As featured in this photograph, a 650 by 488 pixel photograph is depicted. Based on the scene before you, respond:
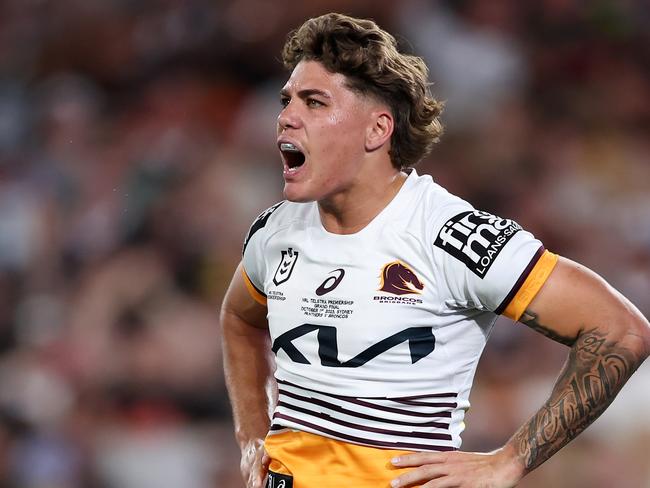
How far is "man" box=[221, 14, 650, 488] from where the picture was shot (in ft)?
10.3

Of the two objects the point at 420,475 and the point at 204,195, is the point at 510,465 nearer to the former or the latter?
the point at 420,475

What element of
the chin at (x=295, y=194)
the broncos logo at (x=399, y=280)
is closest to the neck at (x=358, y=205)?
the chin at (x=295, y=194)

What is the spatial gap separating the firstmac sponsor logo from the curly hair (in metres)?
0.47

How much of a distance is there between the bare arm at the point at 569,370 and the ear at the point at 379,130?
73 cm

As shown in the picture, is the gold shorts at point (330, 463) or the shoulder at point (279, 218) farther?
the shoulder at point (279, 218)

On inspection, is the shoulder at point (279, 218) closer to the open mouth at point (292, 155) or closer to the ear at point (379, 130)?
the open mouth at point (292, 155)

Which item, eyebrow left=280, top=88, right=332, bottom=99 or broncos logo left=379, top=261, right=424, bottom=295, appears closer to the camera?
broncos logo left=379, top=261, right=424, bottom=295

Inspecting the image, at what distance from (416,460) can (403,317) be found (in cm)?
41

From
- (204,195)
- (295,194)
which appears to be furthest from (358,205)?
(204,195)

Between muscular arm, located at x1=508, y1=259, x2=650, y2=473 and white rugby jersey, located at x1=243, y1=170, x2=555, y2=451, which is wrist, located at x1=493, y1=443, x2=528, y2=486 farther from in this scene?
white rugby jersey, located at x1=243, y1=170, x2=555, y2=451

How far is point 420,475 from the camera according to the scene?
3.13 metres

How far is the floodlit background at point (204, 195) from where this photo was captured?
22.0ft

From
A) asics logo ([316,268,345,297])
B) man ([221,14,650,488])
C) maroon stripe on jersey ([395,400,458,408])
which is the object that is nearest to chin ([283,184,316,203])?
man ([221,14,650,488])

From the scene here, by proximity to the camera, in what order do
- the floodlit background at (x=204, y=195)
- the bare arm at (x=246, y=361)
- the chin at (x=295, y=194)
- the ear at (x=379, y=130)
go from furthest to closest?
the floodlit background at (x=204, y=195) < the bare arm at (x=246, y=361) < the ear at (x=379, y=130) < the chin at (x=295, y=194)
